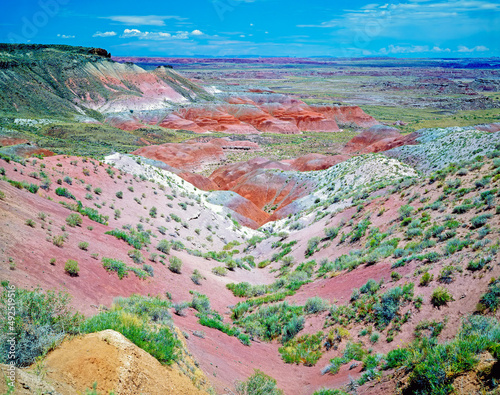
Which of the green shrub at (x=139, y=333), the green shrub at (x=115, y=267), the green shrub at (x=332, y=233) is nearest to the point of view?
the green shrub at (x=139, y=333)

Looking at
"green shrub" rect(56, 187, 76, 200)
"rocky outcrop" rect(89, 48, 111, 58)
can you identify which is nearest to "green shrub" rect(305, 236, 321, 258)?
"green shrub" rect(56, 187, 76, 200)

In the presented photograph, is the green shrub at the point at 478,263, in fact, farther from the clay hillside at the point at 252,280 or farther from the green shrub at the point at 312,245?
the green shrub at the point at 312,245

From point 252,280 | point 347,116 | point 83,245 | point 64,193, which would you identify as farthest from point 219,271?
point 347,116

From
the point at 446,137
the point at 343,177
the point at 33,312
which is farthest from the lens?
the point at 446,137

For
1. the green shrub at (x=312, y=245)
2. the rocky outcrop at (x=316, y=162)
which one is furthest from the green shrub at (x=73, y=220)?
the rocky outcrop at (x=316, y=162)

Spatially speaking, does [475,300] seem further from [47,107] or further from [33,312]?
[47,107]

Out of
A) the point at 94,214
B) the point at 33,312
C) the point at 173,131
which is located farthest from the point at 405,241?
the point at 173,131
